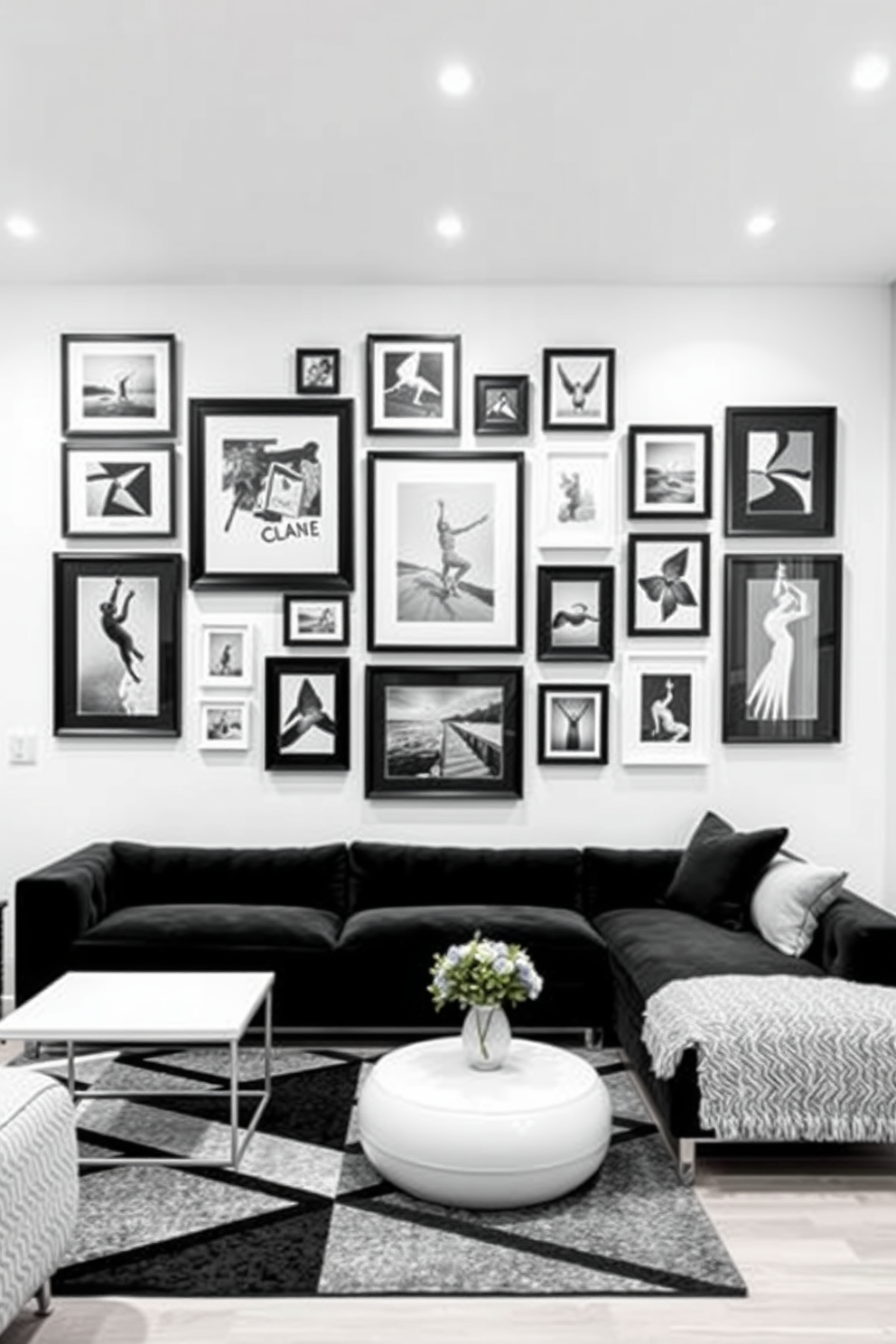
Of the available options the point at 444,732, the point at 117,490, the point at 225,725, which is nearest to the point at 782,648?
the point at 444,732

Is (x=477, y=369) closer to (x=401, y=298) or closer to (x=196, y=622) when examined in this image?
(x=401, y=298)

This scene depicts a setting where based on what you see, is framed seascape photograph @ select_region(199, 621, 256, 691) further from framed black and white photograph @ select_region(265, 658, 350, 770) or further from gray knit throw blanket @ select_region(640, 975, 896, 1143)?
gray knit throw blanket @ select_region(640, 975, 896, 1143)

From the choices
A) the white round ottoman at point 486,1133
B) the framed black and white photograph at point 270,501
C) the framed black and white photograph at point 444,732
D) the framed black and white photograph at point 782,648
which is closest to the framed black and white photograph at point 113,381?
the framed black and white photograph at point 270,501

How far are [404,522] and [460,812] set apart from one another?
1.24 m

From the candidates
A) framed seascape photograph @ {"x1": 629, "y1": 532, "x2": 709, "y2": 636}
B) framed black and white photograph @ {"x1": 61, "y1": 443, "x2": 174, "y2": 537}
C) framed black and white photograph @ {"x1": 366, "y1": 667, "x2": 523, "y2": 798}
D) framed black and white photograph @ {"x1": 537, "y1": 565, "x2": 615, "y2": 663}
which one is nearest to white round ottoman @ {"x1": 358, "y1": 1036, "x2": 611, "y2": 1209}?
framed black and white photograph @ {"x1": 366, "y1": 667, "x2": 523, "y2": 798}

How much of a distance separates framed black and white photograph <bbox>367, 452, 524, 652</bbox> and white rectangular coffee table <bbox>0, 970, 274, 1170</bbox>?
1.73 meters

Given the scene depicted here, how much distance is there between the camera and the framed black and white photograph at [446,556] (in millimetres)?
4867

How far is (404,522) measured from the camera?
4875 millimetres

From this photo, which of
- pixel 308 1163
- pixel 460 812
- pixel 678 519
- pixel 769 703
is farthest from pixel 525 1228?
pixel 678 519

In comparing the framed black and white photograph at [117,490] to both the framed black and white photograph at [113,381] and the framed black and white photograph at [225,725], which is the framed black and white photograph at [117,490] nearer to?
the framed black and white photograph at [113,381]

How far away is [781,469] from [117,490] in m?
2.77

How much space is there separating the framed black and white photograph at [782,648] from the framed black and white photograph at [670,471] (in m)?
0.30

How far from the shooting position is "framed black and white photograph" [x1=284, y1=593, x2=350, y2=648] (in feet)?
16.0

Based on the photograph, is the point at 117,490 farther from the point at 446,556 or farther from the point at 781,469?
the point at 781,469
